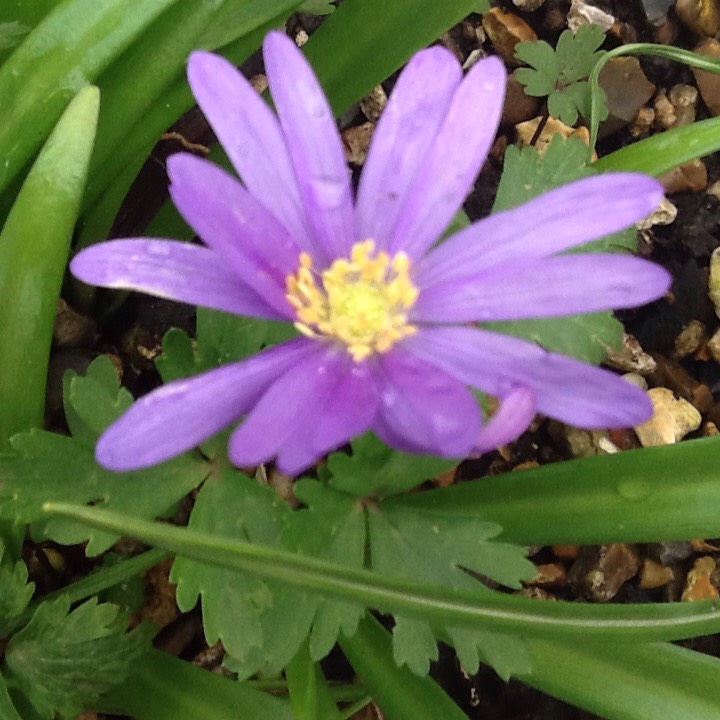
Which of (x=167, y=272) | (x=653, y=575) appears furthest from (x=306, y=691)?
(x=653, y=575)

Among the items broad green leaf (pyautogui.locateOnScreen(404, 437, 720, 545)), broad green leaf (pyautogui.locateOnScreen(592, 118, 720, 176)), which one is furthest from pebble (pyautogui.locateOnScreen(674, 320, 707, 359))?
broad green leaf (pyautogui.locateOnScreen(404, 437, 720, 545))

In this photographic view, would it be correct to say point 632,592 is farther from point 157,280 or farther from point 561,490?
point 157,280

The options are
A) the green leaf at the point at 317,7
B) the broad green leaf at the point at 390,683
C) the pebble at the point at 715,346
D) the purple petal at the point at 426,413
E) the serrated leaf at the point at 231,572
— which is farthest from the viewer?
the pebble at the point at 715,346

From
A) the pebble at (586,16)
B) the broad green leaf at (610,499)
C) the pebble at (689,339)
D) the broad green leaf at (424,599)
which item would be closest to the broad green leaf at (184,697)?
the broad green leaf at (610,499)

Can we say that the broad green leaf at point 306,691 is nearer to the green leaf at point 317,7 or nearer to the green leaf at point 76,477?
the green leaf at point 76,477

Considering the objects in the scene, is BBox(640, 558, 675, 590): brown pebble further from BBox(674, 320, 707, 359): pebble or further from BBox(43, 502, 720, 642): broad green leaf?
BBox(43, 502, 720, 642): broad green leaf

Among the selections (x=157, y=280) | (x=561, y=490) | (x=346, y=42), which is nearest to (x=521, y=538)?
(x=561, y=490)
